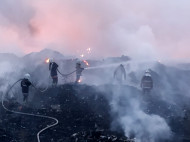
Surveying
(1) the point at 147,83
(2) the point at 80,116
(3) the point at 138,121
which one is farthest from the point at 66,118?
(1) the point at 147,83

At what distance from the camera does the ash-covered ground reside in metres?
15.1

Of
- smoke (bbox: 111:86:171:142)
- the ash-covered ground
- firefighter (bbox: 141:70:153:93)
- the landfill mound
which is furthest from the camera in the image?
firefighter (bbox: 141:70:153:93)

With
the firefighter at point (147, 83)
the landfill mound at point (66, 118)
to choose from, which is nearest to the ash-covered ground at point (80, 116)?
the landfill mound at point (66, 118)

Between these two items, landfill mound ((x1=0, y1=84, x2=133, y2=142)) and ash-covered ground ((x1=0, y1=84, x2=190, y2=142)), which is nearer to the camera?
landfill mound ((x1=0, y1=84, x2=133, y2=142))

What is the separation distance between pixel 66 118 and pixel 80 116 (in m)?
0.92

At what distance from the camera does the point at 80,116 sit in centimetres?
1816

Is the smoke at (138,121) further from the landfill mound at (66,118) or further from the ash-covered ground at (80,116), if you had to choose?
the landfill mound at (66,118)

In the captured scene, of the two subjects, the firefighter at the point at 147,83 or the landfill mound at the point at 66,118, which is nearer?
the landfill mound at the point at 66,118

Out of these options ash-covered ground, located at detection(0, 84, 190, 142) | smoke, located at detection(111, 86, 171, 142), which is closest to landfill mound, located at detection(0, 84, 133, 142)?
ash-covered ground, located at detection(0, 84, 190, 142)

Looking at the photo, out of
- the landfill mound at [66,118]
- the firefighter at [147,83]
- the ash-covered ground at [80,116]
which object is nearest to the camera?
the landfill mound at [66,118]

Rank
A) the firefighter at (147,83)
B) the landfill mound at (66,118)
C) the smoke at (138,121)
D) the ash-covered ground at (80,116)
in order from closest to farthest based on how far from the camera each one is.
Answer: the landfill mound at (66,118), the ash-covered ground at (80,116), the smoke at (138,121), the firefighter at (147,83)

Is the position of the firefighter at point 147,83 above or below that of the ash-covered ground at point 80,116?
above

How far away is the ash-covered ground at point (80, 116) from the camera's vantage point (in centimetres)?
1510

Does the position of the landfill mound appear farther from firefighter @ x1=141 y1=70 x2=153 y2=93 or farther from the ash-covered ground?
firefighter @ x1=141 y1=70 x2=153 y2=93
